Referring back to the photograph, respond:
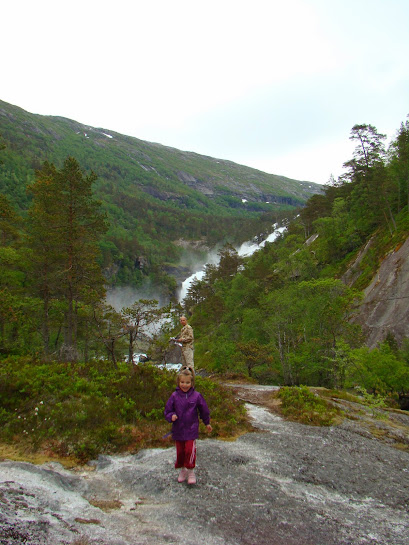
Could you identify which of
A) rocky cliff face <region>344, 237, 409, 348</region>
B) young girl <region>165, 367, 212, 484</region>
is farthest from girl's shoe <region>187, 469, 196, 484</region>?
rocky cliff face <region>344, 237, 409, 348</region>

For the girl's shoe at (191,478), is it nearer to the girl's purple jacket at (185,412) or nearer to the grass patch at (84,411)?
the girl's purple jacket at (185,412)

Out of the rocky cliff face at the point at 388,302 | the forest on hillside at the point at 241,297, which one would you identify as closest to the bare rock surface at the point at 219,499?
the forest on hillside at the point at 241,297

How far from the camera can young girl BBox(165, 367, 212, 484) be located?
5.79 meters

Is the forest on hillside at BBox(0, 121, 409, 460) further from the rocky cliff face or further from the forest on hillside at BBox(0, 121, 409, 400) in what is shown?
the rocky cliff face

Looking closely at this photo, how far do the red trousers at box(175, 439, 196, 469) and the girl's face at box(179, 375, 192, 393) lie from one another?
0.95 meters

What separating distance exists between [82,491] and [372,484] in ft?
19.2

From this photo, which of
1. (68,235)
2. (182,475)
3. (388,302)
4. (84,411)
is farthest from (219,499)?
(388,302)

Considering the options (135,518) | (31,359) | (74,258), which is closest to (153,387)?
(31,359)

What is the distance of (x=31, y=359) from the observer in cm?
1209

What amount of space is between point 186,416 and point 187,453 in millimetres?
715

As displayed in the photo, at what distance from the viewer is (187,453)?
19.3 ft

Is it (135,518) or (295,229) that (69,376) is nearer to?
(135,518)

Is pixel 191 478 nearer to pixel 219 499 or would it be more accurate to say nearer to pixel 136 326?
pixel 219 499

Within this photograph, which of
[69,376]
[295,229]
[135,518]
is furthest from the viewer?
[295,229]
